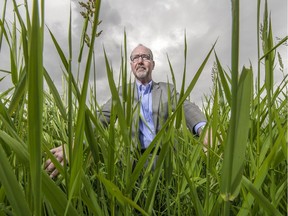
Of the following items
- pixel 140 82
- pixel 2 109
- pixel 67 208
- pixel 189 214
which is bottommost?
pixel 189 214

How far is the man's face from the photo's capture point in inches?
113

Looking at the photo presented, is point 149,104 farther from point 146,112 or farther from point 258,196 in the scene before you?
point 258,196

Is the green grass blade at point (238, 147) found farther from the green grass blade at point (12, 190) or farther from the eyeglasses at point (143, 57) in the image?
the eyeglasses at point (143, 57)

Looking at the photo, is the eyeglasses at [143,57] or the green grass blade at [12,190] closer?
the green grass blade at [12,190]

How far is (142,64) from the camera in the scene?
116 inches

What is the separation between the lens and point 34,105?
258 millimetres

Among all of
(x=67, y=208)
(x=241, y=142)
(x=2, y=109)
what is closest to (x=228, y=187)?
(x=241, y=142)

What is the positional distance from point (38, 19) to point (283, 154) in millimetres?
345

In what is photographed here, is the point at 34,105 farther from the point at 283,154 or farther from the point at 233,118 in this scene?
the point at 283,154

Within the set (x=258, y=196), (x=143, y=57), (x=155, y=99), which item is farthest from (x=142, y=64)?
(x=258, y=196)

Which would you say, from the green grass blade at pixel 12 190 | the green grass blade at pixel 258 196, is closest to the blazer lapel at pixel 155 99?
the green grass blade at pixel 258 196

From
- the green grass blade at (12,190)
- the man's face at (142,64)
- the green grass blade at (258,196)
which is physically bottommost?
the green grass blade at (258,196)

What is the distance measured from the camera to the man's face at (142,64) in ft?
9.44

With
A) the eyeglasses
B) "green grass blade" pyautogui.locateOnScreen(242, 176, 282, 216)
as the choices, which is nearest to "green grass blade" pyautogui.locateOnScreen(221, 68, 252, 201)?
"green grass blade" pyautogui.locateOnScreen(242, 176, 282, 216)
